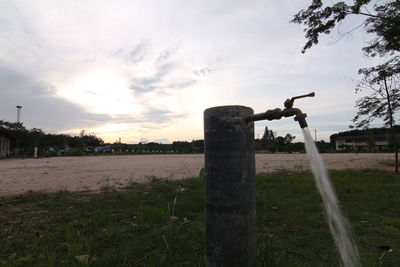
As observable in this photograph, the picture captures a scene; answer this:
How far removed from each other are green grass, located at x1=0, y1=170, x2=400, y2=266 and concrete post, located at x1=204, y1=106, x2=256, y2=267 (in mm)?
903

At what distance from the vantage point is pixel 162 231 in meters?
3.12

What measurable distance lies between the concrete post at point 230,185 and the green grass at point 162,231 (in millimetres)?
903

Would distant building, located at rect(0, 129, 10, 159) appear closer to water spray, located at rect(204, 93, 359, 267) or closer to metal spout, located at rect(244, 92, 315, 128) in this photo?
water spray, located at rect(204, 93, 359, 267)

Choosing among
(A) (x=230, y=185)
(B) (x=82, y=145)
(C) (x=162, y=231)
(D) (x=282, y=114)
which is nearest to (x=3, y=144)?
(B) (x=82, y=145)

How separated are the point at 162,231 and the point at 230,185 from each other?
2047mm

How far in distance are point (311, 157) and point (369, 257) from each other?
5.70 ft

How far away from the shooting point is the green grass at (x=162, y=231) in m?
2.43

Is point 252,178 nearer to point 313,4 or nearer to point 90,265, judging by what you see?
point 90,265

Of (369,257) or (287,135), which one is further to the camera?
(287,135)

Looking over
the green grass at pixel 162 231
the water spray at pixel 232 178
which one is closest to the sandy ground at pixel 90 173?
the green grass at pixel 162 231

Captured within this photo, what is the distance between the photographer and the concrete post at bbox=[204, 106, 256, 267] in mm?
1372

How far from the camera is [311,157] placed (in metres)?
1.52

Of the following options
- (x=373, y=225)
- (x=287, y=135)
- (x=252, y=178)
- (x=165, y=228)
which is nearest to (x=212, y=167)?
(x=252, y=178)

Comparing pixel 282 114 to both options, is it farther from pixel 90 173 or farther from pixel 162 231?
pixel 90 173
